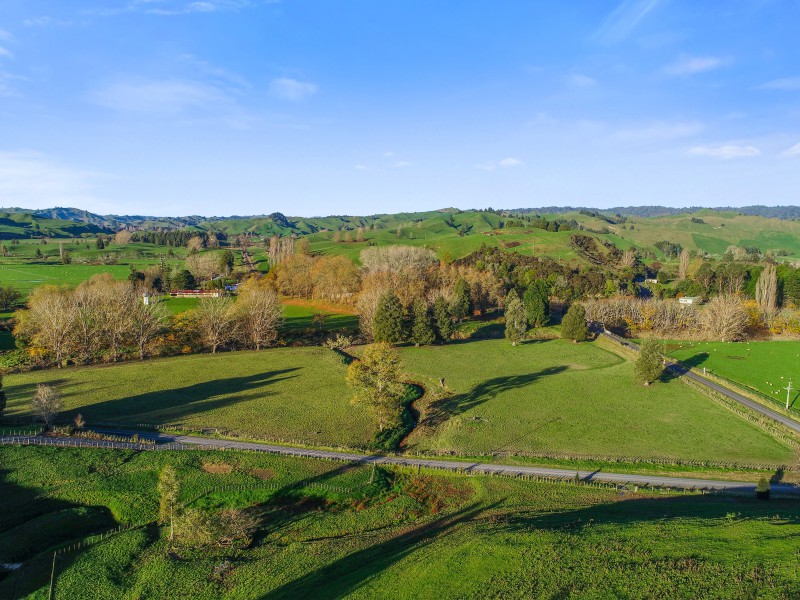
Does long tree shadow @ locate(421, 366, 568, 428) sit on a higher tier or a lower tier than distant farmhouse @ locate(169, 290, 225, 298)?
lower

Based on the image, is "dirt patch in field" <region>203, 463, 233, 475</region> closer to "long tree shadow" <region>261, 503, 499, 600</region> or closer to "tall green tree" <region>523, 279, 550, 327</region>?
"long tree shadow" <region>261, 503, 499, 600</region>

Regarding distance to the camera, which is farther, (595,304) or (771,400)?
(595,304)

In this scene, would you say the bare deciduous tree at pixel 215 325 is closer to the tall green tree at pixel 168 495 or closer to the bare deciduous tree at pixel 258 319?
the bare deciduous tree at pixel 258 319

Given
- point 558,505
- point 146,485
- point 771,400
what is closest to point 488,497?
point 558,505

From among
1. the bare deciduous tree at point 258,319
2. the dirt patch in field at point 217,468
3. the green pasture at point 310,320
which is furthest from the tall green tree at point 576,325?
the dirt patch in field at point 217,468

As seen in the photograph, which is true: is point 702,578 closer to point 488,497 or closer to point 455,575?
point 455,575

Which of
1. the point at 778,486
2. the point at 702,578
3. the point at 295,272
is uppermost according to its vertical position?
the point at 295,272

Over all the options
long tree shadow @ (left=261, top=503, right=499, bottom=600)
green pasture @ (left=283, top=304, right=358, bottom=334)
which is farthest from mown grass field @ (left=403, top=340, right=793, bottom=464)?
green pasture @ (left=283, top=304, right=358, bottom=334)
